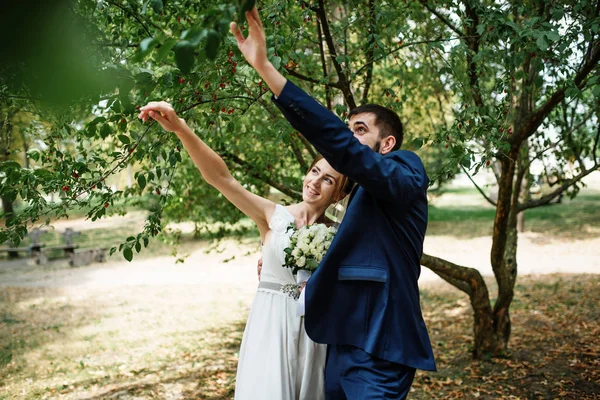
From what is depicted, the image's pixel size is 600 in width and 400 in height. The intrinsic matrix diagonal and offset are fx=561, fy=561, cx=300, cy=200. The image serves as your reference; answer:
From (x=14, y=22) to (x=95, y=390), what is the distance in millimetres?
6416

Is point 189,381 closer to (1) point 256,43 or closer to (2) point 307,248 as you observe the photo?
(2) point 307,248

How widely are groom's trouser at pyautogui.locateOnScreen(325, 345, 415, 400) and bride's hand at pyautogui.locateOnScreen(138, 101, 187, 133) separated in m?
1.20

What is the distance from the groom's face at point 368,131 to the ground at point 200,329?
176 inches

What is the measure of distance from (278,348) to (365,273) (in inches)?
35.8

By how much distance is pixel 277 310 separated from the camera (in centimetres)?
301

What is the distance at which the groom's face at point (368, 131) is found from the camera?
2426mm

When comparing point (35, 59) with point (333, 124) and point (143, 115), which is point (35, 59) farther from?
point (143, 115)

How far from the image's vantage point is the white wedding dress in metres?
2.89

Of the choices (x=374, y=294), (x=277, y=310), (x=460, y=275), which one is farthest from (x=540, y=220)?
(x=374, y=294)

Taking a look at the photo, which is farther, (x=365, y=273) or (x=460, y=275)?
(x=460, y=275)

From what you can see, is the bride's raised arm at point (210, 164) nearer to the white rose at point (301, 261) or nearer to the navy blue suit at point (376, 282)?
the white rose at point (301, 261)

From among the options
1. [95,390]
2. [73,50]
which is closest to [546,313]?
[95,390]

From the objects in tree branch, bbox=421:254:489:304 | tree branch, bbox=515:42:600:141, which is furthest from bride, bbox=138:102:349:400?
tree branch, bbox=421:254:489:304

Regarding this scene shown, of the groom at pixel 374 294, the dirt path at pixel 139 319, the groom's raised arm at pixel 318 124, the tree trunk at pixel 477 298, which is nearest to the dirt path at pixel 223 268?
the dirt path at pixel 139 319
